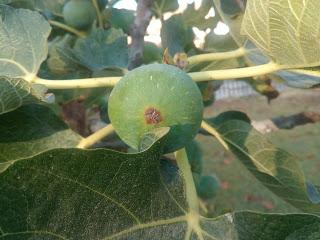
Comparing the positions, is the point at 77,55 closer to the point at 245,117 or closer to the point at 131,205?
the point at 245,117

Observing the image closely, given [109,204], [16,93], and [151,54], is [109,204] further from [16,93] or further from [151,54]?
[151,54]

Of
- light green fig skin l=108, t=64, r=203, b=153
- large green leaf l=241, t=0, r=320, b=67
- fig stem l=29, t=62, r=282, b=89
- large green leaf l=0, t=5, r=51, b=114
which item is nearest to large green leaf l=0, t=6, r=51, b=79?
large green leaf l=0, t=5, r=51, b=114

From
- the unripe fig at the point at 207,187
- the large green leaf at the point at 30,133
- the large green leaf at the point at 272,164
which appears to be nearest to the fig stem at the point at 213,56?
the large green leaf at the point at 272,164

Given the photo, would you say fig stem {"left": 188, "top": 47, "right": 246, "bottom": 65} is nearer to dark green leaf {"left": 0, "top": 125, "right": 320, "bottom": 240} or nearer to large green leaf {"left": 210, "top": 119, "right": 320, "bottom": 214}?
large green leaf {"left": 210, "top": 119, "right": 320, "bottom": 214}

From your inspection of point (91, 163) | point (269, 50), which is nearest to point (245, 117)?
point (269, 50)

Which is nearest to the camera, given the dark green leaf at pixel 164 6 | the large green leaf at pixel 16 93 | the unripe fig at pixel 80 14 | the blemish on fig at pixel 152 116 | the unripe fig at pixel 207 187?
the blemish on fig at pixel 152 116

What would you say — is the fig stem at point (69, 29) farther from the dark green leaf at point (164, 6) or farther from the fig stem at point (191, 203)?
the fig stem at point (191, 203)

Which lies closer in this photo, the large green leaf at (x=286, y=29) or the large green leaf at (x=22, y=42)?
the large green leaf at (x=286, y=29)
